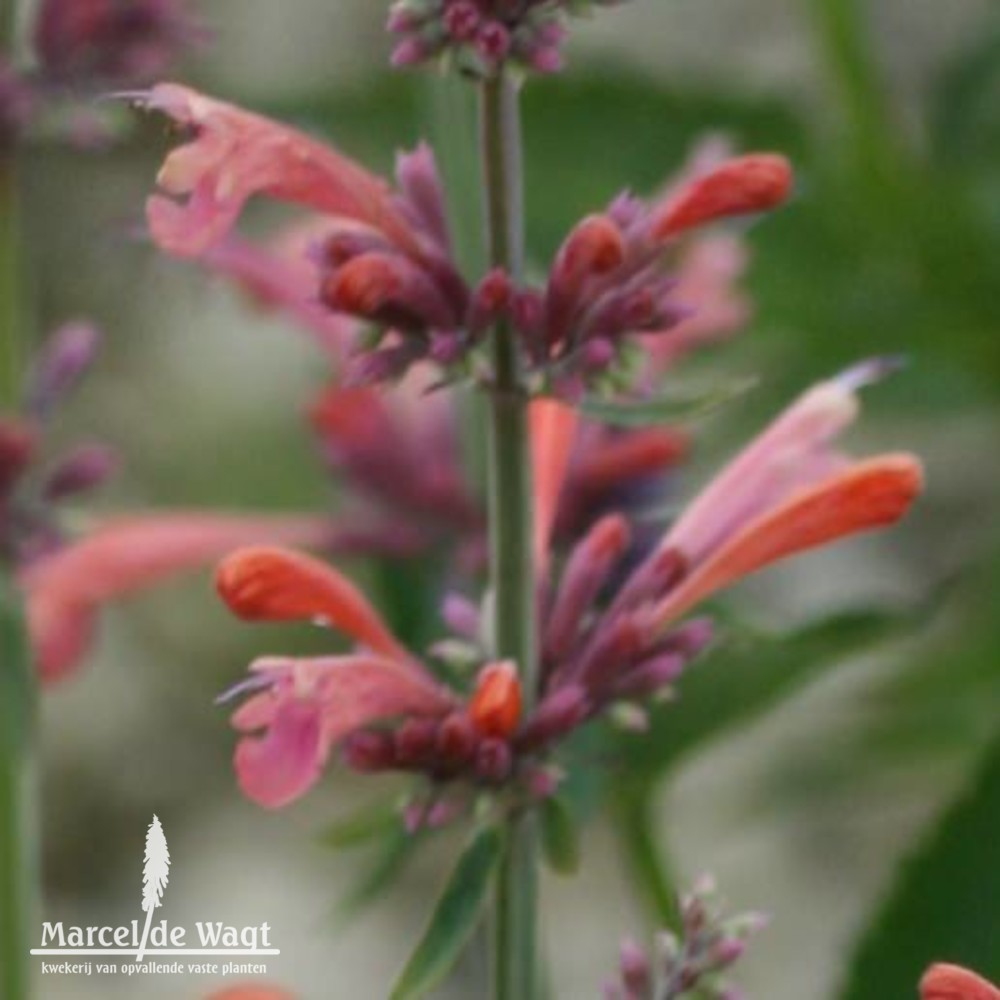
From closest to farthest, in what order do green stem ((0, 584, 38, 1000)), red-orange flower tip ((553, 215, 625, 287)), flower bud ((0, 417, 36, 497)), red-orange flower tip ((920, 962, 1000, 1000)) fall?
1. red-orange flower tip ((920, 962, 1000, 1000))
2. red-orange flower tip ((553, 215, 625, 287))
3. green stem ((0, 584, 38, 1000))
4. flower bud ((0, 417, 36, 497))

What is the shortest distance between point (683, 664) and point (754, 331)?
0.78 meters

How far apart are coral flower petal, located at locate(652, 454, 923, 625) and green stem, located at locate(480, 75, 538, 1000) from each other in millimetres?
77

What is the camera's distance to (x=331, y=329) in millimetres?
1482

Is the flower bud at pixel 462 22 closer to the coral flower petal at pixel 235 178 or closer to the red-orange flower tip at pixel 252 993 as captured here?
the coral flower petal at pixel 235 178

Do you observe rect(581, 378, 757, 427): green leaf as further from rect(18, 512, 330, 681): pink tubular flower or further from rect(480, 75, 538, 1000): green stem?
rect(18, 512, 330, 681): pink tubular flower

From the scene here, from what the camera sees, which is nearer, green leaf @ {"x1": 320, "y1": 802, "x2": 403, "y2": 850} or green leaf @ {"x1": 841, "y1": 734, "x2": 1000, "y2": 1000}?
green leaf @ {"x1": 320, "y1": 802, "x2": 403, "y2": 850}

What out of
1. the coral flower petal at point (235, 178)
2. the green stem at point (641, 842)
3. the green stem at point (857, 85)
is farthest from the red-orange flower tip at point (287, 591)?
the green stem at point (857, 85)

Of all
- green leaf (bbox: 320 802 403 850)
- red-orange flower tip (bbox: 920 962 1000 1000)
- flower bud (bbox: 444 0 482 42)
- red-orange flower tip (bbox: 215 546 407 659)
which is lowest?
red-orange flower tip (bbox: 920 962 1000 1000)

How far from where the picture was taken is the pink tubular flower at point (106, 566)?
137 cm

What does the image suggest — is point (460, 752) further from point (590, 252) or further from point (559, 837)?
point (590, 252)

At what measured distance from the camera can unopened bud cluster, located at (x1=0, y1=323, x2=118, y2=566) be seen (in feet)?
3.97

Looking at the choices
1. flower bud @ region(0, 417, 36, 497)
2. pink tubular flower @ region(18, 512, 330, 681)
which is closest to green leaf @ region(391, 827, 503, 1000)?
flower bud @ region(0, 417, 36, 497)

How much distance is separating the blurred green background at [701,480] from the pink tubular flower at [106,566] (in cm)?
16

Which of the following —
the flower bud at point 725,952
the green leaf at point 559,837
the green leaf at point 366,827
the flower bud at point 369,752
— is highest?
the flower bud at point 369,752
